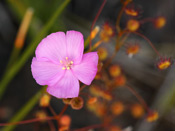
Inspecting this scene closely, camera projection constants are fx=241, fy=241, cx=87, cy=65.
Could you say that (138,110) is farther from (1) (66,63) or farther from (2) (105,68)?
(1) (66,63)

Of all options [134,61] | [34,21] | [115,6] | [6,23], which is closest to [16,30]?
[6,23]

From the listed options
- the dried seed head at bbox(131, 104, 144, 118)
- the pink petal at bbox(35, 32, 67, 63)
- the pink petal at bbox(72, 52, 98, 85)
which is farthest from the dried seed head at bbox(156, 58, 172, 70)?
the dried seed head at bbox(131, 104, 144, 118)

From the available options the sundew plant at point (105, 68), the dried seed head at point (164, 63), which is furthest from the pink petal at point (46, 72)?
the dried seed head at point (164, 63)

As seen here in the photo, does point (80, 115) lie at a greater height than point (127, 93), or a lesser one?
lesser

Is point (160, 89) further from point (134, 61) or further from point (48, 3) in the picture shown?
point (48, 3)

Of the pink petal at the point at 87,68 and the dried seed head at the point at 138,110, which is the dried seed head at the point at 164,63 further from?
the dried seed head at the point at 138,110

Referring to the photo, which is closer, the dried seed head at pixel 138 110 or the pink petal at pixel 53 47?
the pink petal at pixel 53 47

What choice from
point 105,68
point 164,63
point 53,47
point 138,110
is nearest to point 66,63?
point 53,47
